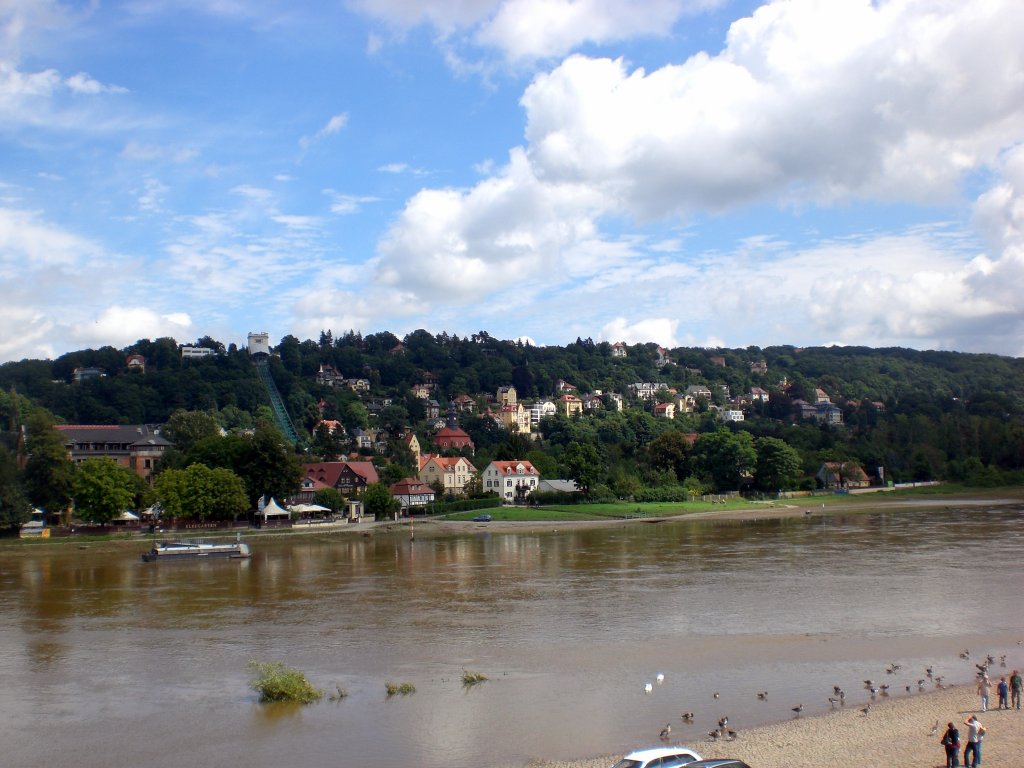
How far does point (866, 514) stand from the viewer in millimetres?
75750

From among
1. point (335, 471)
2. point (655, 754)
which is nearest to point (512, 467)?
point (335, 471)

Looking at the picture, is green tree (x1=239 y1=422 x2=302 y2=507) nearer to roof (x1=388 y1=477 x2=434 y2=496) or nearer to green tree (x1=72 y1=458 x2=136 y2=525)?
green tree (x1=72 y1=458 x2=136 y2=525)

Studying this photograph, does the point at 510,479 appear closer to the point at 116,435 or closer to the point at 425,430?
the point at 116,435

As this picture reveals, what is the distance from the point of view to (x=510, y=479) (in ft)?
292

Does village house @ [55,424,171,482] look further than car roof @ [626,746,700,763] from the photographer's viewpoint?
Yes

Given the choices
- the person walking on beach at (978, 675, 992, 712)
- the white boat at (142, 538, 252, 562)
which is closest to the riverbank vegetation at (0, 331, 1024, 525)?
the white boat at (142, 538, 252, 562)

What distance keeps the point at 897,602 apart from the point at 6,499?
55013mm

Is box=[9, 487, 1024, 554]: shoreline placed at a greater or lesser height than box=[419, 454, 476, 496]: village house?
lesser

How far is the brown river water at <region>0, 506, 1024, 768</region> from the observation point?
712 inches

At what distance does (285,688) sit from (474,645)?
6862 mm

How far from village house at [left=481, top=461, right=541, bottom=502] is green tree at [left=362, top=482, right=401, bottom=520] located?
14.1 m

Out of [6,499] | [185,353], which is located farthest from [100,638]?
[185,353]

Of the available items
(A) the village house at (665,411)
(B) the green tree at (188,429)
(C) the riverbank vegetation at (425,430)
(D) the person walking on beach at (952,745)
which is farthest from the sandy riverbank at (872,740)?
(A) the village house at (665,411)

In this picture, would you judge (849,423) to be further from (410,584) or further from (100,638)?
(100,638)
